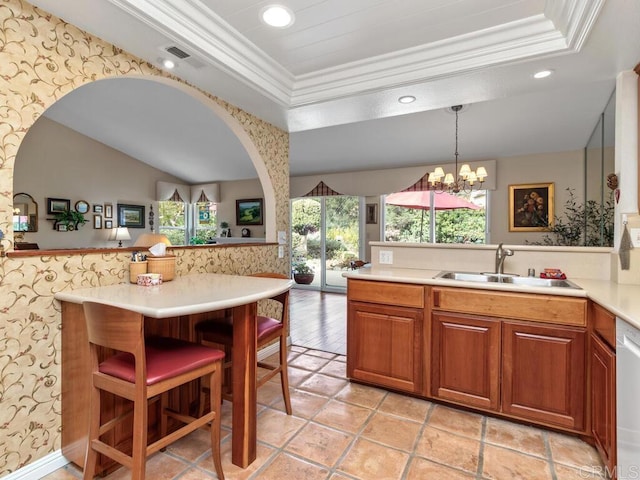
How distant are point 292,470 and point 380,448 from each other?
490 millimetres

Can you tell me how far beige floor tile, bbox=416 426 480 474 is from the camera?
1700 millimetres

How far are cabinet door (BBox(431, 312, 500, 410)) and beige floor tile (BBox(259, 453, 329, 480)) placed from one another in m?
0.98

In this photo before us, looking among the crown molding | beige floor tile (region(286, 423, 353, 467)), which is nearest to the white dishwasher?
beige floor tile (region(286, 423, 353, 467))

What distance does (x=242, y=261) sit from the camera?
2.95m

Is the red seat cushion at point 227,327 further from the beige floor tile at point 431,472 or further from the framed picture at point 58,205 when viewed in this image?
the framed picture at point 58,205

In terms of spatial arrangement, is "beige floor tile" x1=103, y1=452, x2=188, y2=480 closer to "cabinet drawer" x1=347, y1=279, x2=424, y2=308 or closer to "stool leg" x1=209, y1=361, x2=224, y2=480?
"stool leg" x1=209, y1=361, x2=224, y2=480

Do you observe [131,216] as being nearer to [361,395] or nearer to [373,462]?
[361,395]

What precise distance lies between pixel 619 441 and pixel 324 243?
547 centimetres

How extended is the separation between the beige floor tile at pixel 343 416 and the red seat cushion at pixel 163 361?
0.91m

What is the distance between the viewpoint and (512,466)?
168 cm

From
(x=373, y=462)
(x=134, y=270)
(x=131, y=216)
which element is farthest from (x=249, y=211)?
(x=373, y=462)

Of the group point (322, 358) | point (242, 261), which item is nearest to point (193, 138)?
point (242, 261)

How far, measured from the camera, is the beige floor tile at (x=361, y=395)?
7.55 feet

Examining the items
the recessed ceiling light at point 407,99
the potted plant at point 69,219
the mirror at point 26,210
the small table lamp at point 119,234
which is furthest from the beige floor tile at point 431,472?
the potted plant at point 69,219
